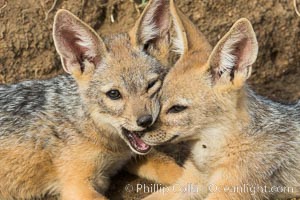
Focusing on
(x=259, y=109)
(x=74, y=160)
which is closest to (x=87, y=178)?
(x=74, y=160)

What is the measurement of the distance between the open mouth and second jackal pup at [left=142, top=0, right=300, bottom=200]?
0.21 m

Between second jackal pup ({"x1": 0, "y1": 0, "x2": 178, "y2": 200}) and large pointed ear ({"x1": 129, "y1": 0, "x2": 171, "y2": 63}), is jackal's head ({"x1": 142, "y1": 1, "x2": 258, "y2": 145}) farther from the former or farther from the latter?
large pointed ear ({"x1": 129, "y1": 0, "x2": 171, "y2": 63})

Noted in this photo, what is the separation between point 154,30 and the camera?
7395mm

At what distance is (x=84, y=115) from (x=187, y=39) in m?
1.39

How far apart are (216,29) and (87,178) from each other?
3.04m

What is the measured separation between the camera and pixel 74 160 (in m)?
7.34

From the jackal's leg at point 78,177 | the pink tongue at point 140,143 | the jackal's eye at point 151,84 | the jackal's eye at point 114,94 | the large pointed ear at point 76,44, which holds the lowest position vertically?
the jackal's leg at point 78,177

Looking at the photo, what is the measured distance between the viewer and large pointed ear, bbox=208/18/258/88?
638 centimetres

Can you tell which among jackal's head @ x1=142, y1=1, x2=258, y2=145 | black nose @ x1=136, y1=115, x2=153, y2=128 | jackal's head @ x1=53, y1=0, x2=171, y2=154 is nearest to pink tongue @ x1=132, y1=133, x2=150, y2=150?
jackal's head @ x1=53, y1=0, x2=171, y2=154

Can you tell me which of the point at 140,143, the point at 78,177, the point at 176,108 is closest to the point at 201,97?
the point at 176,108

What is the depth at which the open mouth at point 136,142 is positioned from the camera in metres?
7.03

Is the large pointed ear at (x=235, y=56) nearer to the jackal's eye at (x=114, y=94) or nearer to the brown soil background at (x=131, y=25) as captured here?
the jackal's eye at (x=114, y=94)

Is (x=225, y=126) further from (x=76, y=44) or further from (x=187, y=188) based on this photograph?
(x=76, y=44)

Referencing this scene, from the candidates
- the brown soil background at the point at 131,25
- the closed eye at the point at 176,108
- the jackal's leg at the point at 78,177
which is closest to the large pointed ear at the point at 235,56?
the closed eye at the point at 176,108
